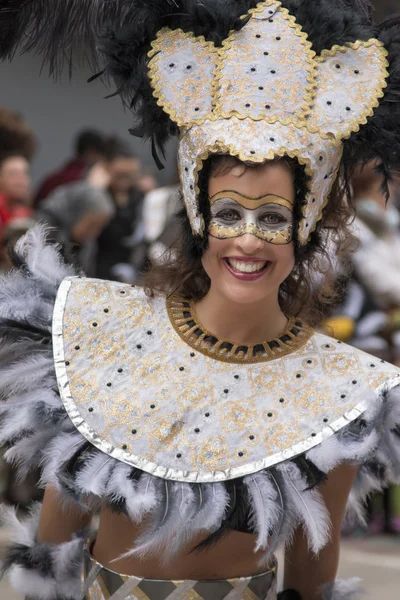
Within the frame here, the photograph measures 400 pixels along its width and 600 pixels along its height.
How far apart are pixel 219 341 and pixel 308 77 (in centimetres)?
68

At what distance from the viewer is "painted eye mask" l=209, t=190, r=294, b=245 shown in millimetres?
2561

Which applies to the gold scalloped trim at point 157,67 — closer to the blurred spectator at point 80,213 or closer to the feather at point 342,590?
the feather at point 342,590

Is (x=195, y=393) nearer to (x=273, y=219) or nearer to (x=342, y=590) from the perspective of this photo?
(x=273, y=219)


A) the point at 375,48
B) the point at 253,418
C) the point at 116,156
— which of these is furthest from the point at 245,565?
the point at 116,156

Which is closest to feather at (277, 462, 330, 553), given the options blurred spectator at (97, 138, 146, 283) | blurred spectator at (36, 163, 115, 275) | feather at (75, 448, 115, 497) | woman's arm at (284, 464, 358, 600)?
woman's arm at (284, 464, 358, 600)

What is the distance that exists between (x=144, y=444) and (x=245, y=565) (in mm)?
386

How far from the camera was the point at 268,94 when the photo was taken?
259 centimetres

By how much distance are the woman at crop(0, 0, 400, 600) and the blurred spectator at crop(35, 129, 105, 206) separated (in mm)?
4461

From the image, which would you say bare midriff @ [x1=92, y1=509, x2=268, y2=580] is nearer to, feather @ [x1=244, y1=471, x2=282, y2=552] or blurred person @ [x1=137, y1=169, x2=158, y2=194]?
feather @ [x1=244, y1=471, x2=282, y2=552]

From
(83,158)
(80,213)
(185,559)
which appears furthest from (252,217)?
(83,158)

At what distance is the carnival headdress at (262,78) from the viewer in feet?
8.46

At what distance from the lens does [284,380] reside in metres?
2.72

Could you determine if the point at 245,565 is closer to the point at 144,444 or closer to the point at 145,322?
the point at 144,444

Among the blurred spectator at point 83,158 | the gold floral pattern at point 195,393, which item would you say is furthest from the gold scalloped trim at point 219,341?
the blurred spectator at point 83,158
